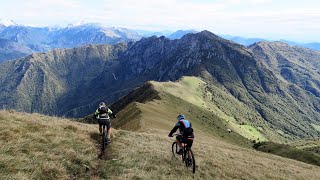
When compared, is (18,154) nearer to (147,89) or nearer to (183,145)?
(183,145)

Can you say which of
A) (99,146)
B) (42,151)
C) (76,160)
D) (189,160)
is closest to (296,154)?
(189,160)

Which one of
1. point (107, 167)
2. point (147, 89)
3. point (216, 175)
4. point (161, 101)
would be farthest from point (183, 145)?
point (147, 89)

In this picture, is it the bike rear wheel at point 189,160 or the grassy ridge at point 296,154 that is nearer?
the bike rear wheel at point 189,160

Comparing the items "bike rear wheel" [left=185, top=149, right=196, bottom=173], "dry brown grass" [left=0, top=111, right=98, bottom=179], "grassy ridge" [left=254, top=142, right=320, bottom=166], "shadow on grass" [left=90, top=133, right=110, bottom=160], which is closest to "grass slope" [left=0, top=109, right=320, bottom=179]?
"dry brown grass" [left=0, top=111, right=98, bottom=179]

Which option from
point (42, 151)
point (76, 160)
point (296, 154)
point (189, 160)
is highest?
point (42, 151)

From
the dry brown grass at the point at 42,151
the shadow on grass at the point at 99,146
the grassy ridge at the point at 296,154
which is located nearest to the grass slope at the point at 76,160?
the dry brown grass at the point at 42,151

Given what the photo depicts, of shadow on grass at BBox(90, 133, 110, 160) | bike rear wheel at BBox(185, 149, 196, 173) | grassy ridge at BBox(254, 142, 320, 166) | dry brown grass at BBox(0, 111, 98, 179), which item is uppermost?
dry brown grass at BBox(0, 111, 98, 179)

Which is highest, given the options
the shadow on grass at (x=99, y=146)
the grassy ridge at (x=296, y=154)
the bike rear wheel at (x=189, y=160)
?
the bike rear wheel at (x=189, y=160)

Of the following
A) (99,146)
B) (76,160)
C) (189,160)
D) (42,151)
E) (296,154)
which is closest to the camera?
(42,151)

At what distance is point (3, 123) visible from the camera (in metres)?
21.8

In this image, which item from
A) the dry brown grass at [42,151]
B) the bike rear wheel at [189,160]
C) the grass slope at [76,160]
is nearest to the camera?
the dry brown grass at [42,151]

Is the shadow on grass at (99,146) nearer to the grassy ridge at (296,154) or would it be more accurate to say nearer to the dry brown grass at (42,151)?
the dry brown grass at (42,151)

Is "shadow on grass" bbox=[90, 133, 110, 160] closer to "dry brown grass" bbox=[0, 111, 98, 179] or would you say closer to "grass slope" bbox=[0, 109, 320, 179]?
"grass slope" bbox=[0, 109, 320, 179]

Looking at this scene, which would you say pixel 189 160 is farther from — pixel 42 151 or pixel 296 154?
pixel 296 154
